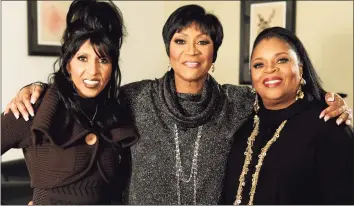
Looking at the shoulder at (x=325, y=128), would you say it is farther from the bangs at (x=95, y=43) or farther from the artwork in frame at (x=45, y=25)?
the artwork in frame at (x=45, y=25)

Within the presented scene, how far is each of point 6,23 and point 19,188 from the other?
1184 millimetres

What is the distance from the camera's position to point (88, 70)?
63.3 inches

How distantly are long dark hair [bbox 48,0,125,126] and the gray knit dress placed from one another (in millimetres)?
202

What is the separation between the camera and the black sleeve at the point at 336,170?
147cm

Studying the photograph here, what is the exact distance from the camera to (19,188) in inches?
93.0

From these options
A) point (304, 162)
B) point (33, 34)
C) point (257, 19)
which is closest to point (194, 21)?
point (304, 162)

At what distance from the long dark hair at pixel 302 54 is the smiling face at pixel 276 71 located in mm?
20

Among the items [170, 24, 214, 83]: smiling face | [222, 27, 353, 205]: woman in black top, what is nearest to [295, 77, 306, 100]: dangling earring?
[222, 27, 353, 205]: woman in black top

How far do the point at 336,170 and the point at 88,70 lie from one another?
0.99 m

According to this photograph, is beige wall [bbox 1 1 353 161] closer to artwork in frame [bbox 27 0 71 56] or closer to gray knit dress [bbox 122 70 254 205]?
artwork in frame [bbox 27 0 71 56]

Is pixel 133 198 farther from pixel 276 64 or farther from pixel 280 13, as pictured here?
pixel 280 13

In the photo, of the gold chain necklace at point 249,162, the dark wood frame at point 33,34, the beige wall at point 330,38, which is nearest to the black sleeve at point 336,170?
the gold chain necklace at point 249,162

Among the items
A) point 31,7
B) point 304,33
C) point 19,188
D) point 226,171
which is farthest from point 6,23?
point 304,33

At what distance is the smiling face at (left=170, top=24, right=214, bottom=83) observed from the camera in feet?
5.90
